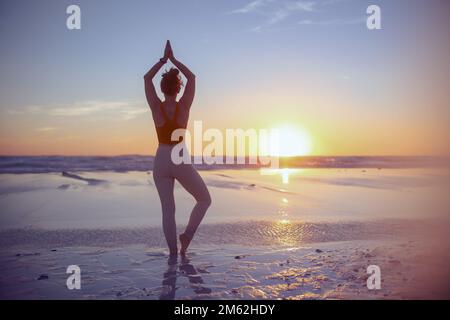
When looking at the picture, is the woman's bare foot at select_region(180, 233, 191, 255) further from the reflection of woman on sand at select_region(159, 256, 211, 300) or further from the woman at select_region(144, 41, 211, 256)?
the reflection of woman on sand at select_region(159, 256, 211, 300)

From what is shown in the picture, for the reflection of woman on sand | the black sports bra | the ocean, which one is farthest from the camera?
the ocean

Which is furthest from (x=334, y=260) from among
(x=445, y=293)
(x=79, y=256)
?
(x=79, y=256)

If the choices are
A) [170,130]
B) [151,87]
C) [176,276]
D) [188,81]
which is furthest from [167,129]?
[176,276]

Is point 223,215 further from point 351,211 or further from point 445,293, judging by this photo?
point 445,293

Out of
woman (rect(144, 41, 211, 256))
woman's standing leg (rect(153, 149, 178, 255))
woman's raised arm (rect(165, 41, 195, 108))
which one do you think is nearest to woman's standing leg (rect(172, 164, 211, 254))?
woman (rect(144, 41, 211, 256))

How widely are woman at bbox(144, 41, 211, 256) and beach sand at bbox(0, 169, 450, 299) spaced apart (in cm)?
56

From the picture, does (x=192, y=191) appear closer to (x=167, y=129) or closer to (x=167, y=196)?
(x=167, y=196)

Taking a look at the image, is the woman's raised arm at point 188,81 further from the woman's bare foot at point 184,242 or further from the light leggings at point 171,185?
the woman's bare foot at point 184,242

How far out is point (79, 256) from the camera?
476cm

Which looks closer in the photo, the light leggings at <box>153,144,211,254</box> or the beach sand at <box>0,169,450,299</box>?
the beach sand at <box>0,169,450,299</box>

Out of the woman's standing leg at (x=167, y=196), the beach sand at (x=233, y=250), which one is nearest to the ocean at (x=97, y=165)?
the beach sand at (x=233, y=250)

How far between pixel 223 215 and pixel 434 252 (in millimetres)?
4223

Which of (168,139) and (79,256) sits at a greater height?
(168,139)

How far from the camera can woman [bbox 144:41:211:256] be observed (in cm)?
459
